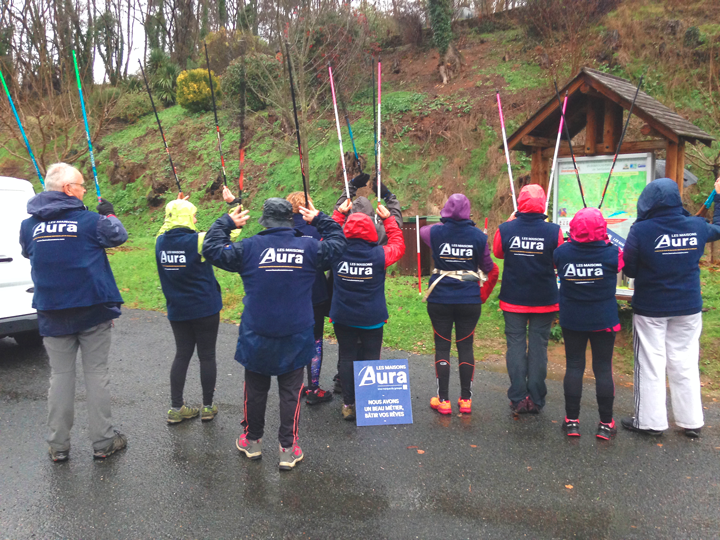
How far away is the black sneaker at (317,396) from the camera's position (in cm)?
491

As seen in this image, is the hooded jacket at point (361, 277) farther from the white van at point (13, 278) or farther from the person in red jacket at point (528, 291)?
the white van at point (13, 278)

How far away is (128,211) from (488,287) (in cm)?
1635

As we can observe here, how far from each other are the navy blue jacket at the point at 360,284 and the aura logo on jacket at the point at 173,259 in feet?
4.17

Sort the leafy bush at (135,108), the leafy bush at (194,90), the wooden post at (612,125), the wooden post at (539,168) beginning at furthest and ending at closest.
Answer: the leafy bush at (135,108) → the leafy bush at (194,90) → the wooden post at (539,168) → the wooden post at (612,125)

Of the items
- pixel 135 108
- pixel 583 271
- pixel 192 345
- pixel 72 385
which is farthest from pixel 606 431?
pixel 135 108

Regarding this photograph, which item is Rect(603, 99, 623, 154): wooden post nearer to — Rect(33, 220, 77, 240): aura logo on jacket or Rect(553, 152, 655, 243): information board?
Rect(553, 152, 655, 243): information board

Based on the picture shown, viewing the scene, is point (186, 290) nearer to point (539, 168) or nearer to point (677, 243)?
point (677, 243)

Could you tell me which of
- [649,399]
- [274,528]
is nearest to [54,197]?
[274,528]

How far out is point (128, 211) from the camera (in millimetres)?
18016

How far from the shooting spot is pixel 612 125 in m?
6.21

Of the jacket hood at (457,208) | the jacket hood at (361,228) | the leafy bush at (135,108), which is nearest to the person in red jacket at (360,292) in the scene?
the jacket hood at (361,228)

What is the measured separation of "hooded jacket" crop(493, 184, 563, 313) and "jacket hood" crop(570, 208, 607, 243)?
1.27 ft

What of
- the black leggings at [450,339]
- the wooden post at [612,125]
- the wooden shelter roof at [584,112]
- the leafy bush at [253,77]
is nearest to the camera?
the black leggings at [450,339]

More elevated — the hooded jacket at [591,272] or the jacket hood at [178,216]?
the jacket hood at [178,216]
